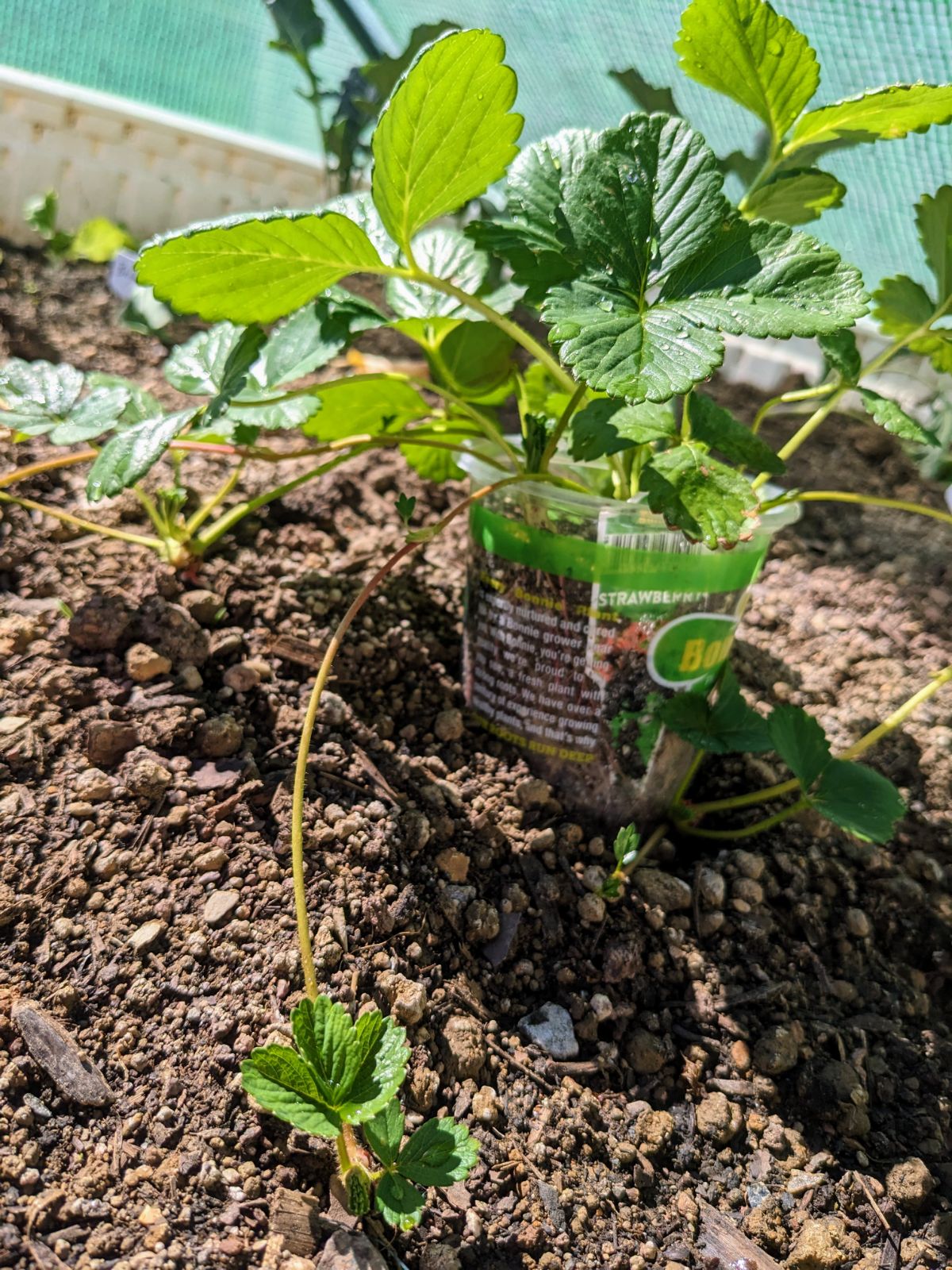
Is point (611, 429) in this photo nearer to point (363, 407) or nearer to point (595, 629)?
point (595, 629)

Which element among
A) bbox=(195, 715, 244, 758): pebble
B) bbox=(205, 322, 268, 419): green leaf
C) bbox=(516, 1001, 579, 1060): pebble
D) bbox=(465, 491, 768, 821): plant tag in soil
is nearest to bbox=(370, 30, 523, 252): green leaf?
bbox=(205, 322, 268, 419): green leaf

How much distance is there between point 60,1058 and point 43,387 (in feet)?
2.26

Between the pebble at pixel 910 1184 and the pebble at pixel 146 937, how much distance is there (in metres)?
0.64

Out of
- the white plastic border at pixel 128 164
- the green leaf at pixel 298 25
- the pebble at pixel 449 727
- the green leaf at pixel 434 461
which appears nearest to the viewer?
the pebble at pixel 449 727

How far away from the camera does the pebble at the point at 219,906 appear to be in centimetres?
85

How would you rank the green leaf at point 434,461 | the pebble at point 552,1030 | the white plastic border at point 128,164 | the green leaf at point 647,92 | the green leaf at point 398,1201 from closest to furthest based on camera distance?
1. the green leaf at point 398,1201
2. the pebble at point 552,1030
3. the green leaf at point 434,461
4. the green leaf at point 647,92
5. the white plastic border at point 128,164

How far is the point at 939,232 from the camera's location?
1.01 meters

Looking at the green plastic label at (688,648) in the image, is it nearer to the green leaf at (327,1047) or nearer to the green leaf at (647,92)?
the green leaf at (327,1047)

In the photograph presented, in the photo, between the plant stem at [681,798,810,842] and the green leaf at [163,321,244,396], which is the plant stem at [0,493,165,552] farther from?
the plant stem at [681,798,810,842]

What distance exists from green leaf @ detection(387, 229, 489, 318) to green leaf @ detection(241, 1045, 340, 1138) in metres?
0.77

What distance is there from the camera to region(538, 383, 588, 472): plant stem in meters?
0.94

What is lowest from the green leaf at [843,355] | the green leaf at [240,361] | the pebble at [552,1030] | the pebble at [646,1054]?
the pebble at [646,1054]

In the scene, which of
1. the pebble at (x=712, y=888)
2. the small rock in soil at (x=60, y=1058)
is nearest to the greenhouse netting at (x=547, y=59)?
the pebble at (x=712, y=888)

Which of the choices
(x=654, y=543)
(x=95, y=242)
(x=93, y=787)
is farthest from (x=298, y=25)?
(x=93, y=787)
